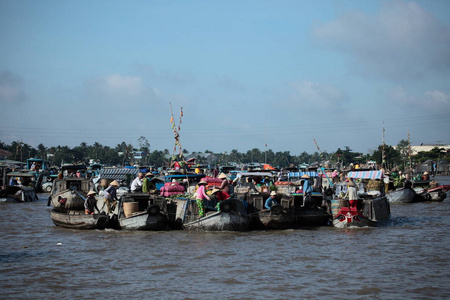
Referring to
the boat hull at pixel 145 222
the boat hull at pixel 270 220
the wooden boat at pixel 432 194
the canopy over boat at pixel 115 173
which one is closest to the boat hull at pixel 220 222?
the boat hull at pixel 270 220

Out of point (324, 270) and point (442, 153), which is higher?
point (442, 153)

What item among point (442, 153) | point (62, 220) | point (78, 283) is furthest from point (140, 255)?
point (442, 153)

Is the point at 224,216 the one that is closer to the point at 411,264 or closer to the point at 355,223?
the point at 355,223

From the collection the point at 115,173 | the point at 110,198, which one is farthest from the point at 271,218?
the point at 115,173

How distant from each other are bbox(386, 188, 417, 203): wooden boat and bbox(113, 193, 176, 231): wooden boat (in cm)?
1957

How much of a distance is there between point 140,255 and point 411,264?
782 centimetres

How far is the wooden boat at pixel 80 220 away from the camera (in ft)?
66.3

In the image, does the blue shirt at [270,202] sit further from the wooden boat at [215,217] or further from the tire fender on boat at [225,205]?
the tire fender on boat at [225,205]

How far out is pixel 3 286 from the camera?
1233cm

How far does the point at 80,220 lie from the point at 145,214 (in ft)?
9.53

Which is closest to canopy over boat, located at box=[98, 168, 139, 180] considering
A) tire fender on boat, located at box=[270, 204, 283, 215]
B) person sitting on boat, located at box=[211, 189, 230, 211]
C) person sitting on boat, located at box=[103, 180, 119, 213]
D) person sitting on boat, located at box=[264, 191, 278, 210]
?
person sitting on boat, located at box=[103, 180, 119, 213]

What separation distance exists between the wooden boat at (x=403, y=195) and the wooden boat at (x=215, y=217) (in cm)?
1814

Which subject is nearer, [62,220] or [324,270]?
[324,270]

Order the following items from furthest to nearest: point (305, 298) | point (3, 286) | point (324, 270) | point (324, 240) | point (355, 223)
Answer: point (355, 223) → point (324, 240) → point (324, 270) → point (3, 286) → point (305, 298)
